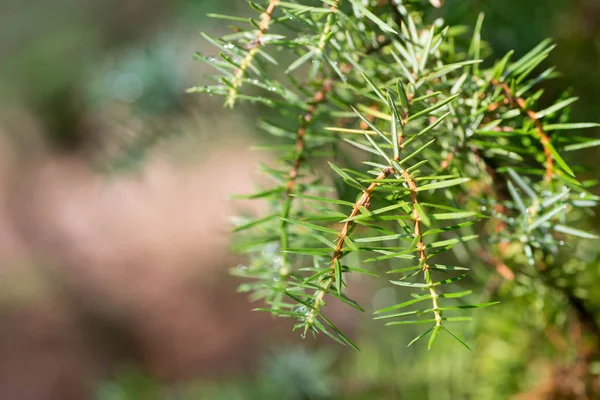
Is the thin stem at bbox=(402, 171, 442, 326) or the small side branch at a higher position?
the small side branch

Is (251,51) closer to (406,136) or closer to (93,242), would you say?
(406,136)

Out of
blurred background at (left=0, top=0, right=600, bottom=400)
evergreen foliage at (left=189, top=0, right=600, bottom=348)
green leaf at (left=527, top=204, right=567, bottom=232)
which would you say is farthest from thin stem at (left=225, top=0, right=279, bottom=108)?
blurred background at (left=0, top=0, right=600, bottom=400)

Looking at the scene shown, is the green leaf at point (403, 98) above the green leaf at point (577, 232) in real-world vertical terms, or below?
above

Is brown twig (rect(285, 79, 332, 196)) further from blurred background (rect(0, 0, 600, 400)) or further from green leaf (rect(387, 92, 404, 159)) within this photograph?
blurred background (rect(0, 0, 600, 400))

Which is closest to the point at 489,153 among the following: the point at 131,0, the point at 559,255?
the point at 559,255

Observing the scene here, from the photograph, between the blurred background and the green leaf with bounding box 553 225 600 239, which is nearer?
the green leaf with bounding box 553 225 600 239

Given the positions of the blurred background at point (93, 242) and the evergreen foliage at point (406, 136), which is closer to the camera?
the evergreen foliage at point (406, 136)

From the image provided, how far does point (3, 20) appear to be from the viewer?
1.58 metres

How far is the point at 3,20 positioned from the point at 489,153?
1.71 m

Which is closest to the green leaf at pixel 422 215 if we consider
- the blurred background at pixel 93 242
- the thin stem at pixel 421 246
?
the thin stem at pixel 421 246

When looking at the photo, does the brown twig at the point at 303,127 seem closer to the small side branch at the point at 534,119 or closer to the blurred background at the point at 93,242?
the small side branch at the point at 534,119

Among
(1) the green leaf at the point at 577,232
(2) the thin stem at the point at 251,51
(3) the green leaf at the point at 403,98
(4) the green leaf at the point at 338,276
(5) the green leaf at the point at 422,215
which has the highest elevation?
(2) the thin stem at the point at 251,51

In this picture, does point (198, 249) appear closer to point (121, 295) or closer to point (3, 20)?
point (121, 295)

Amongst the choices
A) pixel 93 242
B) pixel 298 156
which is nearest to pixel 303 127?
pixel 298 156
